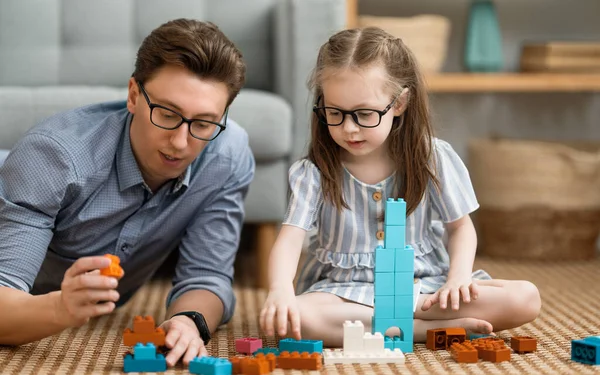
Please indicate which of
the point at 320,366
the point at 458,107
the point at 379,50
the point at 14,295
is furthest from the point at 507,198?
the point at 14,295

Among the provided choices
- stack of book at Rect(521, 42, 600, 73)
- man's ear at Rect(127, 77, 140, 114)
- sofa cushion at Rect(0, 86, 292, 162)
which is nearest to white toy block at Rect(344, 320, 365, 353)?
man's ear at Rect(127, 77, 140, 114)

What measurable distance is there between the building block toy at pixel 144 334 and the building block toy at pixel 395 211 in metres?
0.36

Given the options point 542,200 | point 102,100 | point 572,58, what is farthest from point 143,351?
point 572,58

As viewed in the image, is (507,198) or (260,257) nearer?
(260,257)

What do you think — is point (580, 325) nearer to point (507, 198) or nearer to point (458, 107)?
point (507, 198)

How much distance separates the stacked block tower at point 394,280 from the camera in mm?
1254

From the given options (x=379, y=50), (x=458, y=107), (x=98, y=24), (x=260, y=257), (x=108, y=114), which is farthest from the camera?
(x=458, y=107)

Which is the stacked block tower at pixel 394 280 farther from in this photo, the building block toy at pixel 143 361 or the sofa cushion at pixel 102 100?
the sofa cushion at pixel 102 100

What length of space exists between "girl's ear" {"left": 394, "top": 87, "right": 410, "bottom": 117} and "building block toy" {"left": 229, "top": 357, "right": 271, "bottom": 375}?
48cm

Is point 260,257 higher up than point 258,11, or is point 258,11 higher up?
point 258,11

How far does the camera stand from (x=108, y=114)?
148cm

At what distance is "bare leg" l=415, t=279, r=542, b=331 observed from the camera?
53.8 inches

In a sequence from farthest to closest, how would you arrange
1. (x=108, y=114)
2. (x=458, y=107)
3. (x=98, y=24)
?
1. (x=458, y=107)
2. (x=98, y=24)
3. (x=108, y=114)

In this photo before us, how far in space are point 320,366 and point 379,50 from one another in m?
0.50
